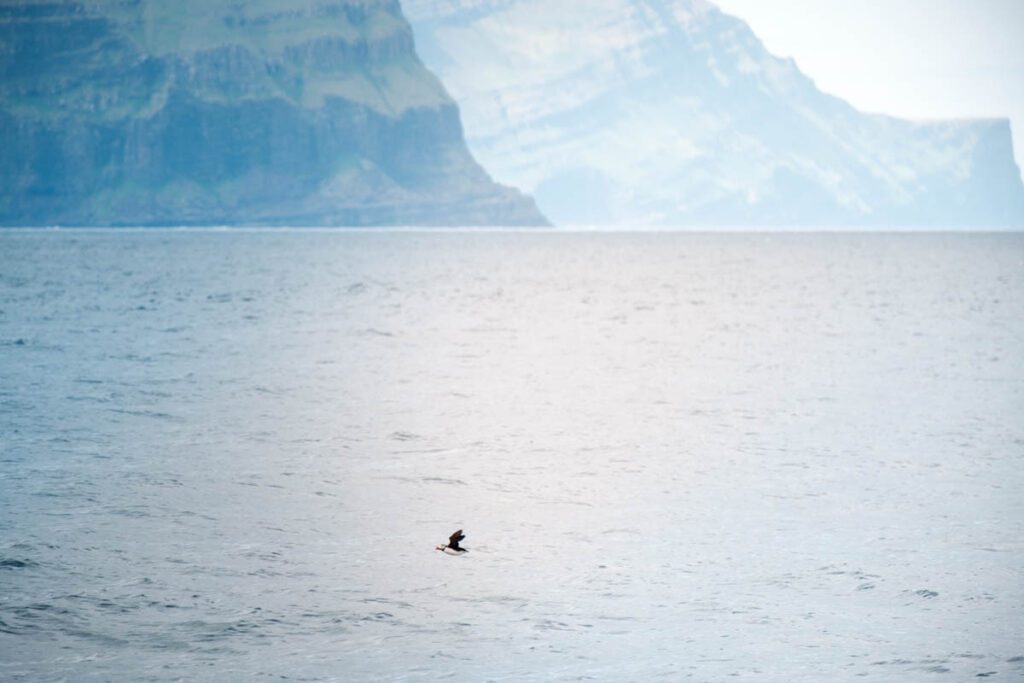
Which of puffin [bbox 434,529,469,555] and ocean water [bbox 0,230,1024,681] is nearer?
ocean water [bbox 0,230,1024,681]

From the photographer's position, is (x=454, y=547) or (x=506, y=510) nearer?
(x=454, y=547)

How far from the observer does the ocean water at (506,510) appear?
16.1 meters

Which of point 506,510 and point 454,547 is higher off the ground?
point 506,510

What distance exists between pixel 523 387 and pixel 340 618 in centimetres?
2616

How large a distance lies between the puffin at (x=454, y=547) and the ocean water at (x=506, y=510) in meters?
0.21

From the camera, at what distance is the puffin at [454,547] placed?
19375mm

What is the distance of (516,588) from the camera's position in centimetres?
1859

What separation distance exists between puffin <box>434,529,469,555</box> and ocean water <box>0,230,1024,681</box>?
0.21 metres

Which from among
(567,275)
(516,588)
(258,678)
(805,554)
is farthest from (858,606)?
(567,275)

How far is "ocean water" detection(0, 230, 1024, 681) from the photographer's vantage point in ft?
52.7

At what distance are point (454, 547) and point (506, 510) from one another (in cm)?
382

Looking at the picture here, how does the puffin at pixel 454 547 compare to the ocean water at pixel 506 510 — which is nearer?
the ocean water at pixel 506 510

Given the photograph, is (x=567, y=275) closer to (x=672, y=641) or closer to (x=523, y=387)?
(x=523, y=387)

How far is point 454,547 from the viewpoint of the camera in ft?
65.3
